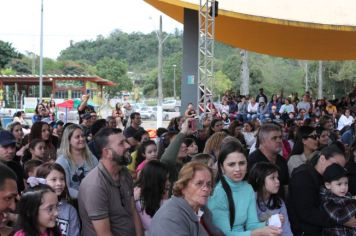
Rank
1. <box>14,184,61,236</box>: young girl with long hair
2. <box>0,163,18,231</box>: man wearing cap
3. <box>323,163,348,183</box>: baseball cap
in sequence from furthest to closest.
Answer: <box>323,163,348,183</box>: baseball cap, <box>14,184,61,236</box>: young girl with long hair, <box>0,163,18,231</box>: man wearing cap

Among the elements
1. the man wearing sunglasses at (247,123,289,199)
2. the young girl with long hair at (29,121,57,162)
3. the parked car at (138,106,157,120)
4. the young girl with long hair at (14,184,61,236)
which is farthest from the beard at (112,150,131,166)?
the parked car at (138,106,157,120)

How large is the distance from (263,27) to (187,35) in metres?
3.95

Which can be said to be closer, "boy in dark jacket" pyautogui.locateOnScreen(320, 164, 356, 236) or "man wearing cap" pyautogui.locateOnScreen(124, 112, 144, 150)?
"boy in dark jacket" pyautogui.locateOnScreen(320, 164, 356, 236)

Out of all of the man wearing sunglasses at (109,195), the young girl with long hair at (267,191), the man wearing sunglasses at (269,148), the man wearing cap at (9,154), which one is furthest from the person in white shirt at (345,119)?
the man wearing sunglasses at (109,195)

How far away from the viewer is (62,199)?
465 cm

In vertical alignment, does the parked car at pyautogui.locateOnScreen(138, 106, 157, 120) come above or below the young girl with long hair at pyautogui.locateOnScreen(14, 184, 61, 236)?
below

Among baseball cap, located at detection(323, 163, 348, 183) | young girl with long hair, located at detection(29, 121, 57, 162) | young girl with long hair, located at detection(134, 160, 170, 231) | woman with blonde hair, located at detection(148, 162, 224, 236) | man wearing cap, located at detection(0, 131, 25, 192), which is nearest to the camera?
woman with blonde hair, located at detection(148, 162, 224, 236)

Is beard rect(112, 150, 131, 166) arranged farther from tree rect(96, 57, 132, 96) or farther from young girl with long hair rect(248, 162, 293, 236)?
tree rect(96, 57, 132, 96)

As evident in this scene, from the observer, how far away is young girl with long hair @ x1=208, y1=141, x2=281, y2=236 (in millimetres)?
4207

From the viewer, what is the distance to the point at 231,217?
425 cm

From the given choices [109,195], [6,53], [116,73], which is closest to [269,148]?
[109,195]

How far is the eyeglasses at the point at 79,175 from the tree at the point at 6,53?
83.6 m

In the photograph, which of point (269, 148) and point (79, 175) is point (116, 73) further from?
point (79, 175)

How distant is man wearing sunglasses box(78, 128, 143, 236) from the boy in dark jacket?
177 cm
